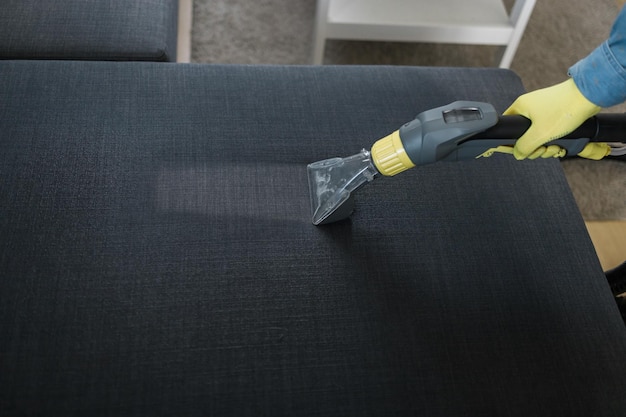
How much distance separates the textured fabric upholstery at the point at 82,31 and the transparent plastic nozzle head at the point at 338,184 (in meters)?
0.52

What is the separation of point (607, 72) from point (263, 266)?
60cm

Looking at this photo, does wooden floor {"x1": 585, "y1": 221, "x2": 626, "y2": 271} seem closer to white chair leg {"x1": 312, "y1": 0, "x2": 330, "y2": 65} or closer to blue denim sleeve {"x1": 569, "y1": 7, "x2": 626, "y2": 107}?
blue denim sleeve {"x1": 569, "y1": 7, "x2": 626, "y2": 107}

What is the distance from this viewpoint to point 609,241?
5.13 ft

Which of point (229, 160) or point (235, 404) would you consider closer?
point (235, 404)

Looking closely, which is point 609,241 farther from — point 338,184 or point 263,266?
point 263,266

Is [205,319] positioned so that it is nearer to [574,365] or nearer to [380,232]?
[380,232]

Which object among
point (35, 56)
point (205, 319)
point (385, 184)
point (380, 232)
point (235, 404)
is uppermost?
point (35, 56)

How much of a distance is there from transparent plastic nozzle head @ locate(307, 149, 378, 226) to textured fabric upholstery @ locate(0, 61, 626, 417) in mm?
31

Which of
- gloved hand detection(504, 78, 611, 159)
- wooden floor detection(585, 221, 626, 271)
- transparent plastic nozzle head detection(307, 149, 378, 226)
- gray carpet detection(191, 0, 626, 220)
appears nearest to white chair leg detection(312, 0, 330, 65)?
gray carpet detection(191, 0, 626, 220)

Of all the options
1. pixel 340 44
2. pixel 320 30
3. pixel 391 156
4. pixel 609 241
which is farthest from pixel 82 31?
pixel 609 241

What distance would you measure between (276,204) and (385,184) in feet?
0.68

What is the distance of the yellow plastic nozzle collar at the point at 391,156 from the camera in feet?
2.81

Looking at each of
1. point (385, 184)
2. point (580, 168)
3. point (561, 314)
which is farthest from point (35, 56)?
point (580, 168)

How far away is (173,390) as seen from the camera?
804 mm
